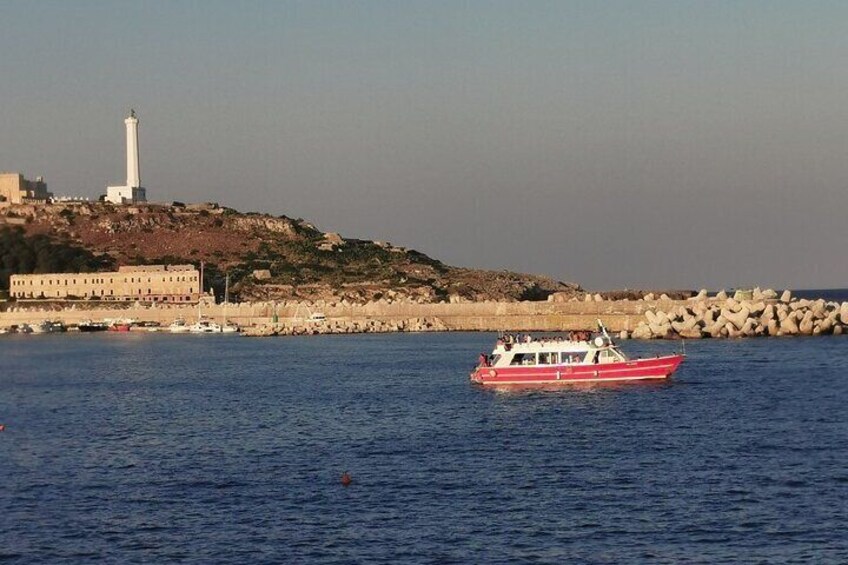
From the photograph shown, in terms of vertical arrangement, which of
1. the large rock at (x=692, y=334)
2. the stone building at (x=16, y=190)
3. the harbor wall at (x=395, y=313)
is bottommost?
the large rock at (x=692, y=334)

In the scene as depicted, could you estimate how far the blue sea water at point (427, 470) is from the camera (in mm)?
26844

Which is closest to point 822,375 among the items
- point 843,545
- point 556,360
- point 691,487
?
point 556,360

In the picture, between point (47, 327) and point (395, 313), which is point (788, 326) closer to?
point (395, 313)

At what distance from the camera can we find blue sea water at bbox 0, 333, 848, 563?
88.1ft

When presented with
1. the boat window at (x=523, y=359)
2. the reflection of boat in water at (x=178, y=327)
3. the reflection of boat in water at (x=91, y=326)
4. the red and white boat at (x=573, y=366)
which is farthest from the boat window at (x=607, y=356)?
the reflection of boat in water at (x=91, y=326)

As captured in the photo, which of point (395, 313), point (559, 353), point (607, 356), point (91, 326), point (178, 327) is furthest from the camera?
point (91, 326)

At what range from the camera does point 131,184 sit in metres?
197

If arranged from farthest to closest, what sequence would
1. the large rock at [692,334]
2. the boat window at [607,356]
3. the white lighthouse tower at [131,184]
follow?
1. the white lighthouse tower at [131,184]
2. the large rock at [692,334]
3. the boat window at [607,356]

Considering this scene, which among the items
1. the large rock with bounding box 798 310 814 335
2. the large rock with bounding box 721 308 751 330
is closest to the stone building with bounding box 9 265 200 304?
the large rock with bounding box 721 308 751 330

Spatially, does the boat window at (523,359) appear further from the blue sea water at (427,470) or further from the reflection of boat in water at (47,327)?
the reflection of boat in water at (47,327)

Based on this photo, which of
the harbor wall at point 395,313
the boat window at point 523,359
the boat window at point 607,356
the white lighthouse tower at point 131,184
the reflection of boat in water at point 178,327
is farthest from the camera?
the white lighthouse tower at point 131,184

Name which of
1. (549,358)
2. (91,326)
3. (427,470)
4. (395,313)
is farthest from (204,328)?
(427,470)

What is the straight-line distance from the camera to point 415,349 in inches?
3381

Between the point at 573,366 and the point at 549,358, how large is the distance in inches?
51.3
